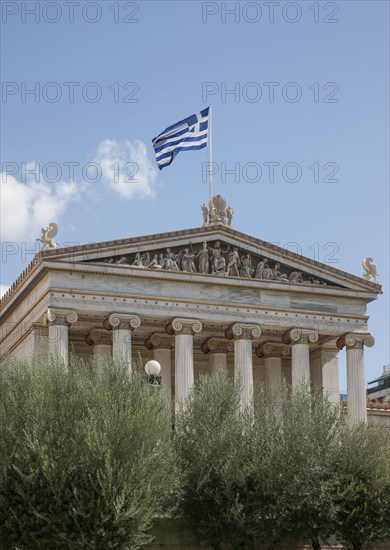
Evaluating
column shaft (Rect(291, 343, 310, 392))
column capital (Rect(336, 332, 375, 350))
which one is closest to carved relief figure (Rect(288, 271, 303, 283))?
column shaft (Rect(291, 343, 310, 392))

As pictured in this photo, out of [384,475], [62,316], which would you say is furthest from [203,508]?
[62,316]

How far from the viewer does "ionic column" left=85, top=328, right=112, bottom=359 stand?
198ft

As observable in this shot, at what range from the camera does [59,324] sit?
181 feet

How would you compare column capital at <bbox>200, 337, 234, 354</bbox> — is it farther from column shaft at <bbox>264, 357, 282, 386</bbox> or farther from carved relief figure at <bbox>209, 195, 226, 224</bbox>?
carved relief figure at <bbox>209, 195, 226, 224</bbox>

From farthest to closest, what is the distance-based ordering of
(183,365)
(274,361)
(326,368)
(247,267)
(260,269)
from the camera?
(274,361), (326,368), (260,269), (247,267), (183,365)

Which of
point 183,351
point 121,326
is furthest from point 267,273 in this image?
point 121,326

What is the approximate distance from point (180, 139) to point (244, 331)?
35.4 ft

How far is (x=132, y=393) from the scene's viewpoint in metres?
42.6

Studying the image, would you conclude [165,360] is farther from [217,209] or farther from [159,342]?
[217,209]

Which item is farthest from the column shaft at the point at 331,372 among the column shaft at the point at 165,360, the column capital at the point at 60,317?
the column capital at the point at 60,317

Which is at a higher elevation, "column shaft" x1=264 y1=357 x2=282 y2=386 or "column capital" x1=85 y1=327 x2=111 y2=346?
"column capital" x1=85 y1=327 x2=111 y2=346

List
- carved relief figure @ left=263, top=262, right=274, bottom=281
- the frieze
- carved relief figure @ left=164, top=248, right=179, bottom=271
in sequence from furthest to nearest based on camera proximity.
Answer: carved relief figure @ left=263, top=262, right=274, bottom=281
carved relief figure @ left=164, top=248, right=179, bottom=271
the frieze

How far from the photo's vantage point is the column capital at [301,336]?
2382 inches

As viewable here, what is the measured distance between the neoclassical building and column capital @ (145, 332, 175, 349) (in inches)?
2.5
